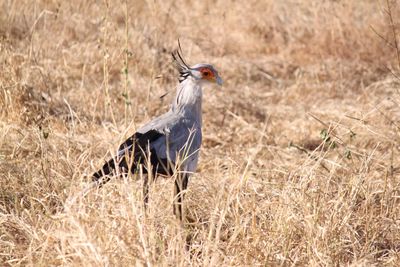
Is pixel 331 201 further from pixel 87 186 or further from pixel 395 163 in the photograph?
pixel 395 163

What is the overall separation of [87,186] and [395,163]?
2370mm

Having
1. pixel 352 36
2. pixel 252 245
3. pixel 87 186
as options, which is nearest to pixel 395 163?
pixel 252 245

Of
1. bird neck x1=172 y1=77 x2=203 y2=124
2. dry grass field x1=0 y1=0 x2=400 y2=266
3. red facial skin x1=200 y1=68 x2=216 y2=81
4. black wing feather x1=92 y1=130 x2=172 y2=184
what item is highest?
red facial skin x1=200 y1=68 x2=216 y2=81

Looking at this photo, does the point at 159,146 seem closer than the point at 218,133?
Yes

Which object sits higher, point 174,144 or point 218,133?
point 174,144

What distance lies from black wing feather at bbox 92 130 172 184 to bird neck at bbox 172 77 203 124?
0.30 metres

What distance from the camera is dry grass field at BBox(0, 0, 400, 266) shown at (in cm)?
341

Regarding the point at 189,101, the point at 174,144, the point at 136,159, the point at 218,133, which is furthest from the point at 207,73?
the point at 218,133

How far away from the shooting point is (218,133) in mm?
5992

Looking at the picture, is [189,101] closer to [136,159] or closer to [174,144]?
[174,144]

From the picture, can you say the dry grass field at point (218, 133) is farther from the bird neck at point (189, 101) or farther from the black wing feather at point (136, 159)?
the bird neck at point (189, 101)

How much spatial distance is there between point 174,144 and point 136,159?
0.24 metres

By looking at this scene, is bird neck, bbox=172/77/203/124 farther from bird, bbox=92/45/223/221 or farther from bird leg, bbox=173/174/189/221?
bird leg, bbox=173/174/189/221

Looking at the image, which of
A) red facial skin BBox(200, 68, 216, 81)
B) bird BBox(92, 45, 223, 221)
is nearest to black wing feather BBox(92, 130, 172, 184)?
bird BBox(92, 45, 223, 221)
